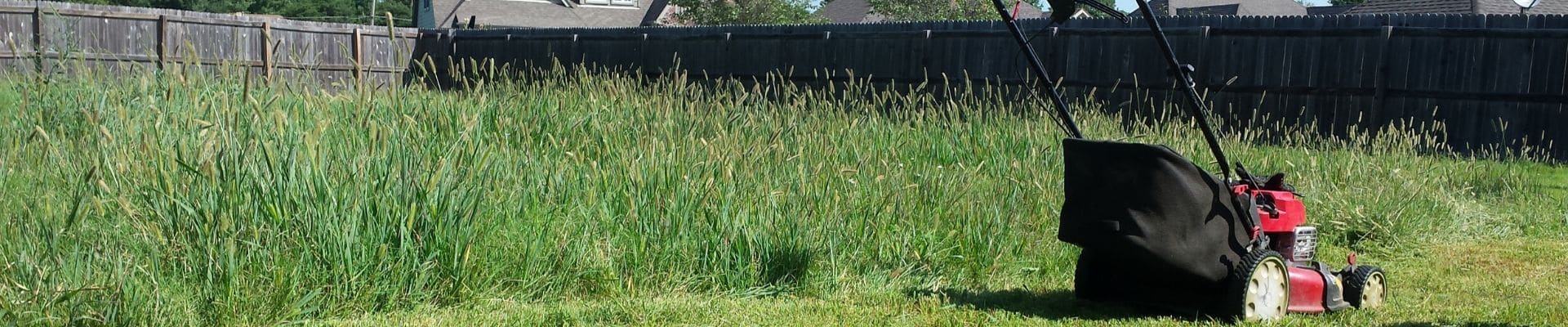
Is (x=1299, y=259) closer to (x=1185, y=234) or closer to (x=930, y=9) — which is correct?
(x=1185, y=234)

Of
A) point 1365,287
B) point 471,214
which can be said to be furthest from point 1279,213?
point 471,214

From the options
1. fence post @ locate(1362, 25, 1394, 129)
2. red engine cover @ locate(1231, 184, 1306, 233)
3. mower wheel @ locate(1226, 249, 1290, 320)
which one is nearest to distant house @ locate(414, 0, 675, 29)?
fence post @ locate(1362, 25, 1394, 129)

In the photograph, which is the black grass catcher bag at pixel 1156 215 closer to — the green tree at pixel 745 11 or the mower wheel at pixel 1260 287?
the mower wheel at pixel 1260 287

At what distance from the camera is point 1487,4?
2669 centimetres

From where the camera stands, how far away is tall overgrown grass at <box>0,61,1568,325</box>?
4.04m

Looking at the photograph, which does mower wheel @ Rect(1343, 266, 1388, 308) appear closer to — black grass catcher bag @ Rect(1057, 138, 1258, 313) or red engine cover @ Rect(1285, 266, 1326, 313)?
red engine cover @ Rect(1285, 266, 1326, 313)

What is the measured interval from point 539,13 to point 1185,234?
45634 millimetres

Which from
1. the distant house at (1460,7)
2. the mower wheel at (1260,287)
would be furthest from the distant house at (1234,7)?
the mower wheel at (1260,287)

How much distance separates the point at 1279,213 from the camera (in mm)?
4609

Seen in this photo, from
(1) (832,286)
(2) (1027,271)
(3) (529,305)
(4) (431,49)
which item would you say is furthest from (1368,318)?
(4) (431,49)

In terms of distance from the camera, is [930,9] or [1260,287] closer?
[1260,287]

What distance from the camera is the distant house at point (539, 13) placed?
47.2 metres

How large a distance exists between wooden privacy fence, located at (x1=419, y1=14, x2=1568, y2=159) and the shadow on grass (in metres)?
5.35

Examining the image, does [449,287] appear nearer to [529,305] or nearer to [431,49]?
[529,305]
